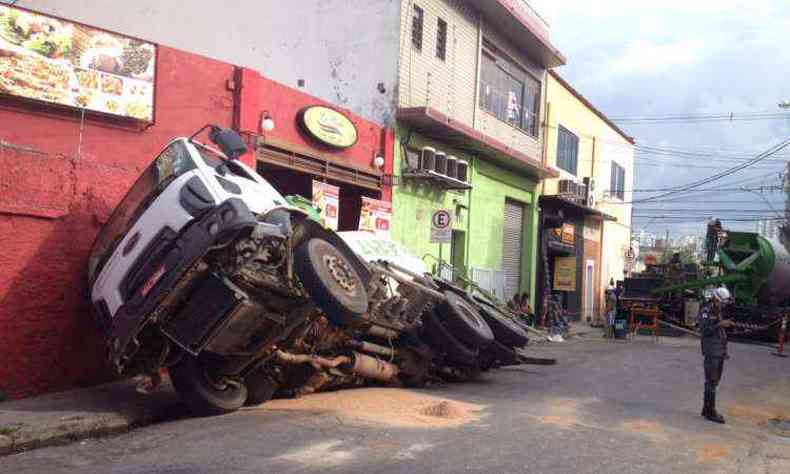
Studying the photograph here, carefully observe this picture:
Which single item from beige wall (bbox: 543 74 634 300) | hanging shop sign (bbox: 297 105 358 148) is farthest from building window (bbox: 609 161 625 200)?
hanging shop sign (bbox: 297 105 358 148)

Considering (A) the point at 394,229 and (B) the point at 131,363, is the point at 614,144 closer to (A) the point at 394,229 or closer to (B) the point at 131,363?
(A) the point at 394,229

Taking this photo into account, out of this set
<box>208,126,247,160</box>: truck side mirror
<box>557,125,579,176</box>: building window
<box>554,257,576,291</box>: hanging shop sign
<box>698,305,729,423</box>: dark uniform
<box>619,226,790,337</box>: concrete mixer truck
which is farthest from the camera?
<box>557,125,579,176</box>: building window

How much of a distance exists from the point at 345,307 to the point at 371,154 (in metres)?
9.84

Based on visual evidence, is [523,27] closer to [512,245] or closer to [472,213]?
[472,213]

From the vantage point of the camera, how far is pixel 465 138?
19.6m

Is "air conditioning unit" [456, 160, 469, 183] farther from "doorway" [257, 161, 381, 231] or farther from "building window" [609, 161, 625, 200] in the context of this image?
"building window" [609, 161, 625, 200]

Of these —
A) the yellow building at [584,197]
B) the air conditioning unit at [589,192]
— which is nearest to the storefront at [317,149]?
the yellow building at [584,197]

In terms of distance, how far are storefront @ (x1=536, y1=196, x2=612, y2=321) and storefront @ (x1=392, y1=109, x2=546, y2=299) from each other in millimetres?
817

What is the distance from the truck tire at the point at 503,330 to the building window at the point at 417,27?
8.96 meters

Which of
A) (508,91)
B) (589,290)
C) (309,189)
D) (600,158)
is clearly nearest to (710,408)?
(309,189)

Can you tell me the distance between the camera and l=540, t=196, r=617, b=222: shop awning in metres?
26.5

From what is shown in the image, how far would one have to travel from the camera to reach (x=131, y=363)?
296 inches

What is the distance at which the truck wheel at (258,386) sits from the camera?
27.5 feet

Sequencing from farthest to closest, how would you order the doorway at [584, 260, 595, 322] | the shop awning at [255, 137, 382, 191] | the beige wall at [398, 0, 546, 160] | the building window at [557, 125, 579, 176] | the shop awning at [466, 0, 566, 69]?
the doorway at [584, 260, 595, 322] → the building window at [557, 125, 579, 176] → the shop awning at [466, 0, 566, 69] → the beige wall at [398, 0, 546, 160] → the shop awning at [255, 137, 382, 191]
